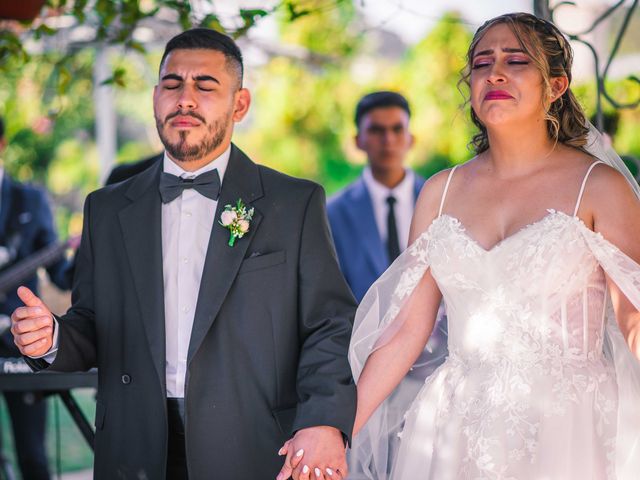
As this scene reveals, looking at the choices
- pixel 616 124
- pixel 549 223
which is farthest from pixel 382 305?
pixel 616 124

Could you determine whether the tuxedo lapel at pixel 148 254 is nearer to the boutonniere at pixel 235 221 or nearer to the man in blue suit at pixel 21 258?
the boutonniere at pixel 235 221

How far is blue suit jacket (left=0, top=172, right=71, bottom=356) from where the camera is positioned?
5762 millimetres

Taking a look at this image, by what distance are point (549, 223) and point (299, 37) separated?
38.0 ft

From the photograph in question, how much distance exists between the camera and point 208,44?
3074 millimetres

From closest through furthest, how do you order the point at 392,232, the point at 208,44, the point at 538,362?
the point at 538,362, the point at 208,44, the point at 392,232

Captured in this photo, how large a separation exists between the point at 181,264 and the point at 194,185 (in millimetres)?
259

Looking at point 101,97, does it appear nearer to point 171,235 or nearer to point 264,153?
point 264,153

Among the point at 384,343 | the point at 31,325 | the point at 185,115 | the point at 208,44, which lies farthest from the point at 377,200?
the point at 31,325

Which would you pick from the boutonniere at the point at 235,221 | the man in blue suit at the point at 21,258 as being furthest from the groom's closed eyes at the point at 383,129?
the boutonniere at the point at 235,221

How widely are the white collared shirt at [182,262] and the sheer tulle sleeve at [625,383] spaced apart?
1182 mm

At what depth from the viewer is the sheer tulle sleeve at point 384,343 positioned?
3143 millimetres

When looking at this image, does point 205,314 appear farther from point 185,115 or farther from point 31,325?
point 185,115

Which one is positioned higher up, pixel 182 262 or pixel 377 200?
pixel 377 200

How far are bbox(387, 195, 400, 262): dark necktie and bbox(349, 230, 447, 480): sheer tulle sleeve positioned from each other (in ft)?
7.03
